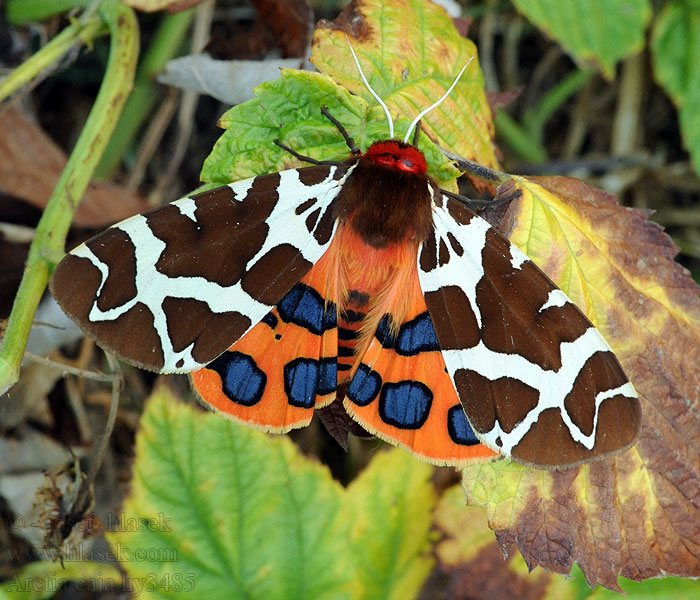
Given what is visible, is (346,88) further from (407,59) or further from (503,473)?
(503,473)

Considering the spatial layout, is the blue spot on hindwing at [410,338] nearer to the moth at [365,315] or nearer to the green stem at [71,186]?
the moth at [365,315]

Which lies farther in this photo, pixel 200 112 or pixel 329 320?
pixel 200 112

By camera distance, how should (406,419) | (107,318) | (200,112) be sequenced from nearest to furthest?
1. (107,318)
2. (406,419)
3. (200,112)

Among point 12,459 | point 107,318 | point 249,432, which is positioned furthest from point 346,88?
point 12,459

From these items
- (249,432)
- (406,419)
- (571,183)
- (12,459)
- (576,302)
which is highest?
(571,183)

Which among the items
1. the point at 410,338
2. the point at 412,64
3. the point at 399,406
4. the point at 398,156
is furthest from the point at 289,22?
the point at 399,406

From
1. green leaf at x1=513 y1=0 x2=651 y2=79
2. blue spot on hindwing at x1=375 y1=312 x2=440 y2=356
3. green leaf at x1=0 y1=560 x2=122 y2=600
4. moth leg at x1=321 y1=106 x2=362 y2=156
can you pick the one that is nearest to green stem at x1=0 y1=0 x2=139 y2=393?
moth leg at x1=321 y1=106 x2=362 y2=156

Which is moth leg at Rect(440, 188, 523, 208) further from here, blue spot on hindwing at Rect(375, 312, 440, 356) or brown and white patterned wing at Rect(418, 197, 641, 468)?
blue spot on hindwing at Rect(375, 312, 440, 356)

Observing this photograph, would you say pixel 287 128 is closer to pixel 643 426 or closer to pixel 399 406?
pixel 399 406
